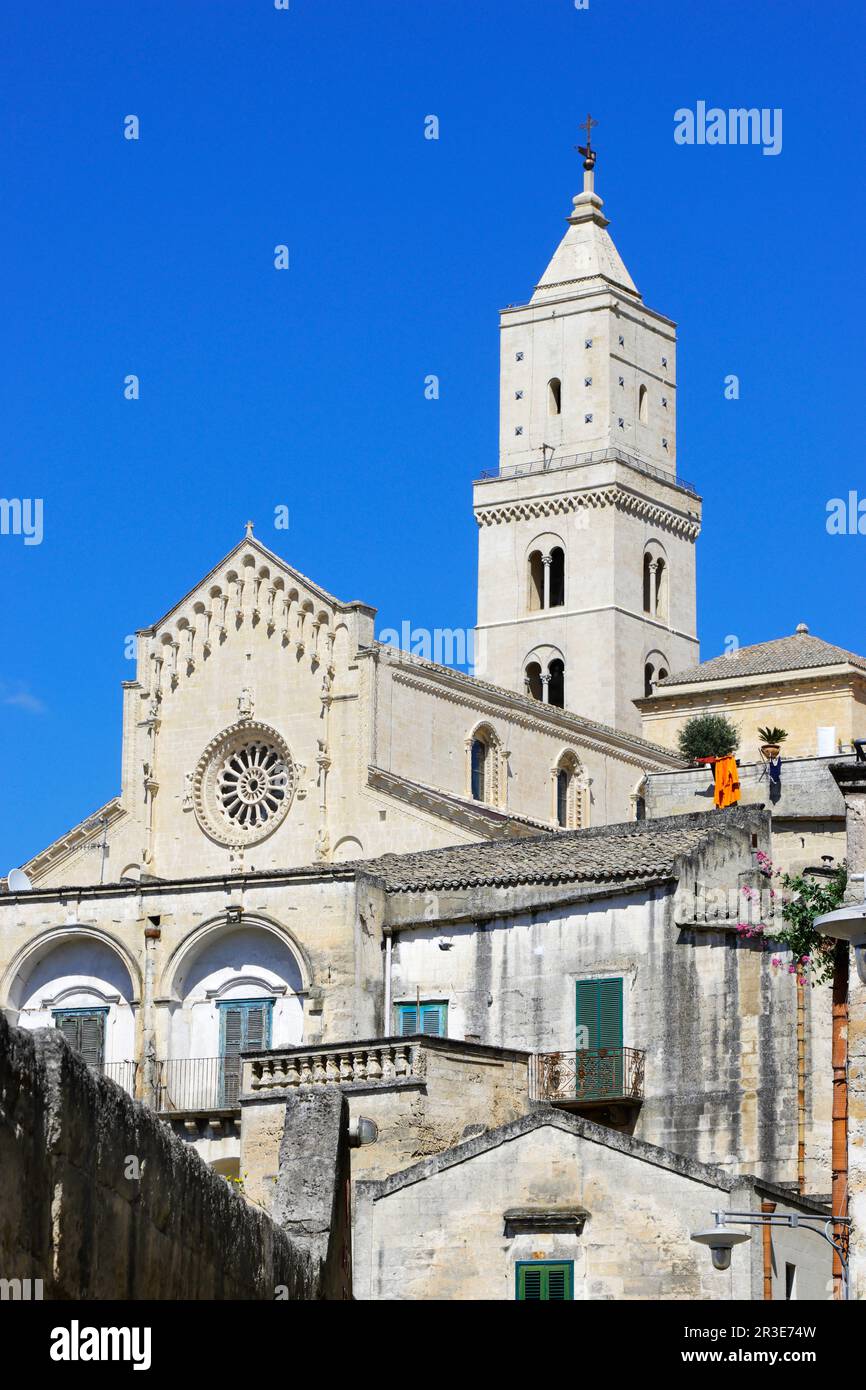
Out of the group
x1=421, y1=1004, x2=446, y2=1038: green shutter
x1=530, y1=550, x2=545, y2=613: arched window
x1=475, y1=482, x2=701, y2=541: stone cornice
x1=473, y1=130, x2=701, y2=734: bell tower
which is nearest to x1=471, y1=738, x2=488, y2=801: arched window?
x1=473, y1=130, x2=701, y2=734: bell tower

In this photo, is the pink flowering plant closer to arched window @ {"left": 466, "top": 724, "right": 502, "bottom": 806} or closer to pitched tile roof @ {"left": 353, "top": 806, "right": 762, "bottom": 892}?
pitched tile roof @ {"left": 353, "top": 806, "right": 762, "bottom": 892}

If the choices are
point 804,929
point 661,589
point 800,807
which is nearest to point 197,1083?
point 800,807

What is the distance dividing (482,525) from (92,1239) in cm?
8497

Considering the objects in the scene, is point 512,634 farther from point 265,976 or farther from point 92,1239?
point 92,1239

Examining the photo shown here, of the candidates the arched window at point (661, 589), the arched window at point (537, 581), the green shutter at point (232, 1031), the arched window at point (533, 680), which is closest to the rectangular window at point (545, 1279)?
the green shutter at point (232, 1031)

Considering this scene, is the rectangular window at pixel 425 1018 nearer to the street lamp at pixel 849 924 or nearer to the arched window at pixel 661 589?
the street lamp at pixel 849 924

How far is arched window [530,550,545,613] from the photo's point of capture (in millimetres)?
97875

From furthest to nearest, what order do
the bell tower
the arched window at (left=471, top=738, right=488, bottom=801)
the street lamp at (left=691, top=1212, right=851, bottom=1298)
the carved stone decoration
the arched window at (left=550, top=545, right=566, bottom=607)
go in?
1. the arched window at (left=550, top=545, right=566, bottom=607)
2. the bell tower
3. the arched window at (left=471, top=738, right=488, bottom=801)
4. the carved stone decoration
5. the street lamp at (left=691, top=1212, right=851, bottom=1298)

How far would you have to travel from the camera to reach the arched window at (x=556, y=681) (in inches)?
3757

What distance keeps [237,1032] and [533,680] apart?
5269cm

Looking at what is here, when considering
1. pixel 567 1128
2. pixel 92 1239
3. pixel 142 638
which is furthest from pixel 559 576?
pixel 92 1239

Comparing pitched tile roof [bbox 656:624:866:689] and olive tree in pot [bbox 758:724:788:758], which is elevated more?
pitched tile roof [bbox 656:624:866:689]

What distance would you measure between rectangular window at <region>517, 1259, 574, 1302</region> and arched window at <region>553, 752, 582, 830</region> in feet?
156

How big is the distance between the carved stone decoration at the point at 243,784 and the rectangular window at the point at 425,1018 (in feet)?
96.5
